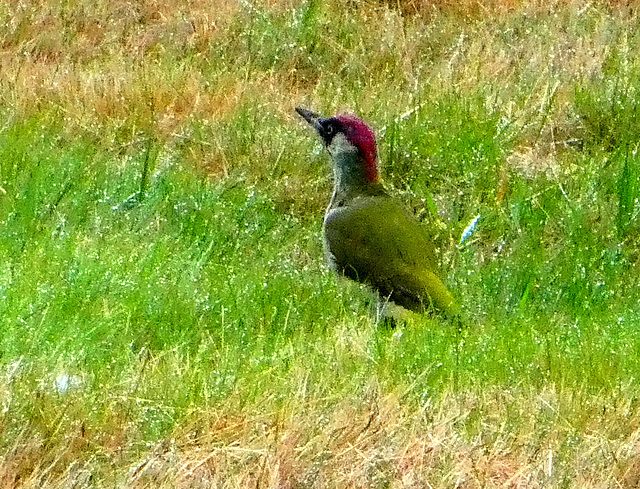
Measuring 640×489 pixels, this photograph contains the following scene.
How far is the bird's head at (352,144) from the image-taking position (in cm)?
626

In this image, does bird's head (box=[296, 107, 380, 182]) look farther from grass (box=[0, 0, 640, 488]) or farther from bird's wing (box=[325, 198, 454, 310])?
grass (box=[0, 0, 640, 488])

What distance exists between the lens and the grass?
3.73m

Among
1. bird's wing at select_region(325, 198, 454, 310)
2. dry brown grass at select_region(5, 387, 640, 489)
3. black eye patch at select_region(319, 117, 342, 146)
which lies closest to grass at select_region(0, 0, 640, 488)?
dry brown grass at select_region(5, 387, 640, 489)

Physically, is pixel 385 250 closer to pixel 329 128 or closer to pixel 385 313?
pixel 385 313

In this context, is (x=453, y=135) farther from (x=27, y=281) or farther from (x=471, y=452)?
(x=471, y=452)

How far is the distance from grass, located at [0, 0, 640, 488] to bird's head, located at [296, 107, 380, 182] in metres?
0.49

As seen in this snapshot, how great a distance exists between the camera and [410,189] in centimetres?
727

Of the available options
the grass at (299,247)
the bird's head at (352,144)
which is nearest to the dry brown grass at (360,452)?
the grass at (299,247)

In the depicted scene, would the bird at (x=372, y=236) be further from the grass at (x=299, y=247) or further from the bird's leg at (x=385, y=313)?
the grass at (x=299, y=247)

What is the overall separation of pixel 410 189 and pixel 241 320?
2.45 meters

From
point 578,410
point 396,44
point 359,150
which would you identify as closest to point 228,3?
point 396,44

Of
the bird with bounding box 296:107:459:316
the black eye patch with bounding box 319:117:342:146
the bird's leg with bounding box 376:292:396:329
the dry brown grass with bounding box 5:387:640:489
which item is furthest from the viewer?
the black eye patch with bounding box 319:117:342:146

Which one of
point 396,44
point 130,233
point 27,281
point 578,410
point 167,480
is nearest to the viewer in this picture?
point 167,480

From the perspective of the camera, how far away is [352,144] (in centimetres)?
630
